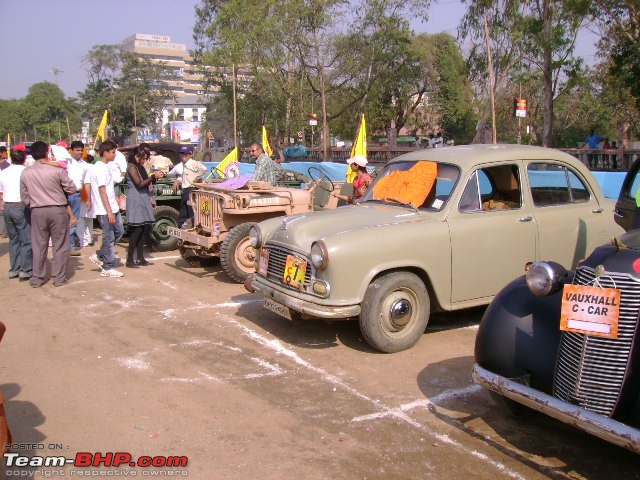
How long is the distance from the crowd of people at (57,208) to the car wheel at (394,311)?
4591 mm

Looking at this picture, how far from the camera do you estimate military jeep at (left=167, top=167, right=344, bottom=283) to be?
803 centimetres

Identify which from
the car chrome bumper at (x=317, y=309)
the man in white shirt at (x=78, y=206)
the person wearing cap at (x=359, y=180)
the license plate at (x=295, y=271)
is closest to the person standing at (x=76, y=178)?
the man in white shirt at (x=78, y=206)

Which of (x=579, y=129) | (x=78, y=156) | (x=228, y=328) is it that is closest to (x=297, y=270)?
(x=228, y=328)

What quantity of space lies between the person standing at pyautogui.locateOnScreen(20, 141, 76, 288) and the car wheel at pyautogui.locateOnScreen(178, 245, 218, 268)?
1702mm

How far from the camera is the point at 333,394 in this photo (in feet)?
15.5

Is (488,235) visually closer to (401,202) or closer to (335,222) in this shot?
(401,202)

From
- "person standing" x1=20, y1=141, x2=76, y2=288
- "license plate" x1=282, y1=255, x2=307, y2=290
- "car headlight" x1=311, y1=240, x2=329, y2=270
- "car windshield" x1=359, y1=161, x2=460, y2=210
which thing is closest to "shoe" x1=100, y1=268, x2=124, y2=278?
"person standing" x1=20, y1=141, x2=76, y2=288

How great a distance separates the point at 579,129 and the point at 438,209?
39.6 m

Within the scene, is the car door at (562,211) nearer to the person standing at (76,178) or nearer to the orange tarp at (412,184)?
the orange tarp at (412,184)

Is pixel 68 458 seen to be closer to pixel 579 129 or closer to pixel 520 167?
pixel 520 167

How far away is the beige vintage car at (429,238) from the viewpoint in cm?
532

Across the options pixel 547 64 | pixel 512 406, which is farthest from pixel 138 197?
pixel 547 64

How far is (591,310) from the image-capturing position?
318 cm

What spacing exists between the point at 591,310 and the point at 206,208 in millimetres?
6218
